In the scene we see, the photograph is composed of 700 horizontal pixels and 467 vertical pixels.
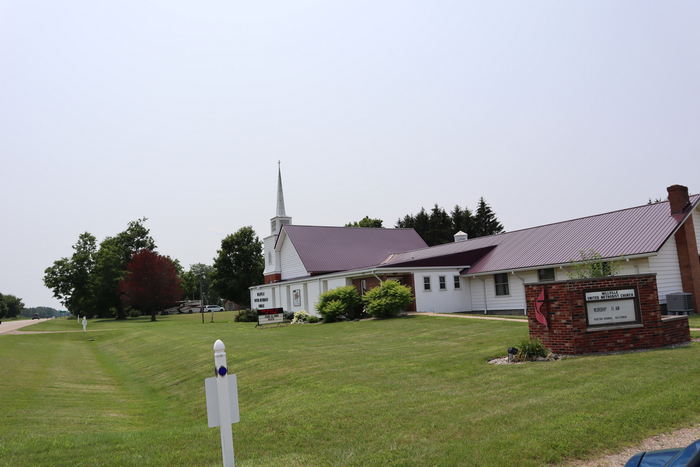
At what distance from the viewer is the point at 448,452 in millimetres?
6668

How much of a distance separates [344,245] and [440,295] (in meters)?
16.0

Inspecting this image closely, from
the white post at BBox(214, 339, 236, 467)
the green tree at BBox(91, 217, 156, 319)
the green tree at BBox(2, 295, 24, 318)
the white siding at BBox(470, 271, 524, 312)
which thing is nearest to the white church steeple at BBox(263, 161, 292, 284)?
the white siding at BBox(470, 271, 524, 312)

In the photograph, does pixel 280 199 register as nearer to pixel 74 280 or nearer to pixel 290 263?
pixel 290 263

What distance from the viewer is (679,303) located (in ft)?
76.2

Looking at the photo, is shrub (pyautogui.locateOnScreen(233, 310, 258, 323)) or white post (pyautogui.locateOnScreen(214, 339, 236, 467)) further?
shrub (pyautogui.locateOnScreen(233, 310, 258, 323))

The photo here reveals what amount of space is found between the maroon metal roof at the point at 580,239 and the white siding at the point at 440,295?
1.28 meters

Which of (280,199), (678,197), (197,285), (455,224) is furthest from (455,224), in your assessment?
(197,285)

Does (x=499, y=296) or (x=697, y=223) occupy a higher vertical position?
(x=697, y=223)

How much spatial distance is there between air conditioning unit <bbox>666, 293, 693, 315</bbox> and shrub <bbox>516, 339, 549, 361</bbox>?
44.8 feet

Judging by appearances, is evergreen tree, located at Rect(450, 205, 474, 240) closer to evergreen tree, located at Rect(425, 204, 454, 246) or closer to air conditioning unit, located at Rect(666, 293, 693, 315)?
evergreen tree, located at Rect(425, 204, 454, 246)

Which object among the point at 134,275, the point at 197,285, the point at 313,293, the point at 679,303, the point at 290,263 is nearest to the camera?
the point at 679,303

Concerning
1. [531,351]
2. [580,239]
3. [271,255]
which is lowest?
[531,351]

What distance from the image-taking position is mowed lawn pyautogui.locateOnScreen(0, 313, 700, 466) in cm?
701

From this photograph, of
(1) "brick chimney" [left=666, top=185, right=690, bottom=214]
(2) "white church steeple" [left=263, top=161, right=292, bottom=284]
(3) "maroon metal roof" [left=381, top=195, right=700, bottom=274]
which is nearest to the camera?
(3) "maroon metal roof" [left=381, top=195, right=700, bottom=274]
